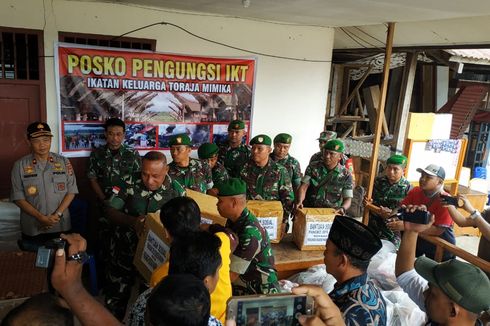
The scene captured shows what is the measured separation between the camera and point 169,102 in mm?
5285

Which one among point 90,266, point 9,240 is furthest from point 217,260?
point 9,240

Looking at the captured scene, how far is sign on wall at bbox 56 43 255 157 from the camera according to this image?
4.71m

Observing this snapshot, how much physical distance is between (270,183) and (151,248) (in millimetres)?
2009

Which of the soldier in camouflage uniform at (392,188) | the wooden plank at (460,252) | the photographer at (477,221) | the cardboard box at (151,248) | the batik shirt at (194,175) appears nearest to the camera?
the cardboard box at (151,248)

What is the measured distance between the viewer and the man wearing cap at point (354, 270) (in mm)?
1653

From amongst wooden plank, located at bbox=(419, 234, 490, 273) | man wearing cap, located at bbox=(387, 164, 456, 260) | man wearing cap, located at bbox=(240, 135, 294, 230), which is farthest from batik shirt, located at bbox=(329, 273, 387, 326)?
man wearing cap, located at bbox=(240, 135, 294, 230)

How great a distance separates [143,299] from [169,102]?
156 inches

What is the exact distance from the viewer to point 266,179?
172 inches

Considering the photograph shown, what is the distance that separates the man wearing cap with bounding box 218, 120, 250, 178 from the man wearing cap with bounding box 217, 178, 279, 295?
2542 millimetres

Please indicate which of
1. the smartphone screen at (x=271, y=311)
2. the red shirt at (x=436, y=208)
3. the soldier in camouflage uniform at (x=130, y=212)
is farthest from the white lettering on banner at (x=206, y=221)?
the red shirt at (x=436, y=208)

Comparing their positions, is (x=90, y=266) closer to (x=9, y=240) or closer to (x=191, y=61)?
(x=9, y=240)

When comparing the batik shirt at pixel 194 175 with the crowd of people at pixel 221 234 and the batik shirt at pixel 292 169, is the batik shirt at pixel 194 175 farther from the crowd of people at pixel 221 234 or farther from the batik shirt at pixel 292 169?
the batik shirt at pixel 292 169

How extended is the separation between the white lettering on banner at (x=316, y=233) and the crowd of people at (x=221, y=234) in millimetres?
265

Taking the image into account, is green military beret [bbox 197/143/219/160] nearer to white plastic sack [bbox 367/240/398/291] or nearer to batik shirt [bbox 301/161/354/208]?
batik shirt [bbox 301/161/354/208]
